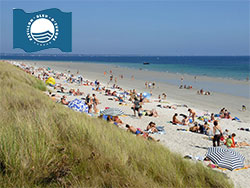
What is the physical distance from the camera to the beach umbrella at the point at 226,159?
6289 millimetres

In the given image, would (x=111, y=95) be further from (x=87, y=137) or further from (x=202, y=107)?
(x=87, y=137)

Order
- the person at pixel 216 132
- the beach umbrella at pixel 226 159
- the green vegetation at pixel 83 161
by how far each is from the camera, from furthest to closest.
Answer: the person at pixel 216 132
the beach umbrella at pixel 226 159
the green vegetation at pixel 83 161

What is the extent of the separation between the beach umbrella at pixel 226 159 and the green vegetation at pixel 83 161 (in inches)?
96.6

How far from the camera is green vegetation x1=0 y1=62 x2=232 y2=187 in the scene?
3.20 m

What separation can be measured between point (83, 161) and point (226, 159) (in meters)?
4.09

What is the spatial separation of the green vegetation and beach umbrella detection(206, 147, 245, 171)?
2.45 metres

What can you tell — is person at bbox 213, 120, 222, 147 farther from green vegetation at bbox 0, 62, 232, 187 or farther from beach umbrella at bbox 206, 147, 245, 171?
green vegetation at bbox 0, 62, 232, 187

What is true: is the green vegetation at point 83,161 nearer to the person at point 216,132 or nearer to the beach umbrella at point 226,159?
the beach umbrella at point 226,159

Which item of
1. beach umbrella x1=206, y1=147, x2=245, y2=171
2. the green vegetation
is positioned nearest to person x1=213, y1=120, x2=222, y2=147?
beach umbrella x1=206, y1=147, x2=245, y2=171

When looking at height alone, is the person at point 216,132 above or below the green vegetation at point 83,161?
below

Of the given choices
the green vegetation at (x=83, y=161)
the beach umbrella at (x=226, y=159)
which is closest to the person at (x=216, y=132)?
the beach umbrella at (x=226, y=159)

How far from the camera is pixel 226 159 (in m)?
6.36

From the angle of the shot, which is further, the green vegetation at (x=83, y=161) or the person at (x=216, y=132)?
the person at (x=216, y=132)

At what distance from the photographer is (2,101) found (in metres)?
6.65
